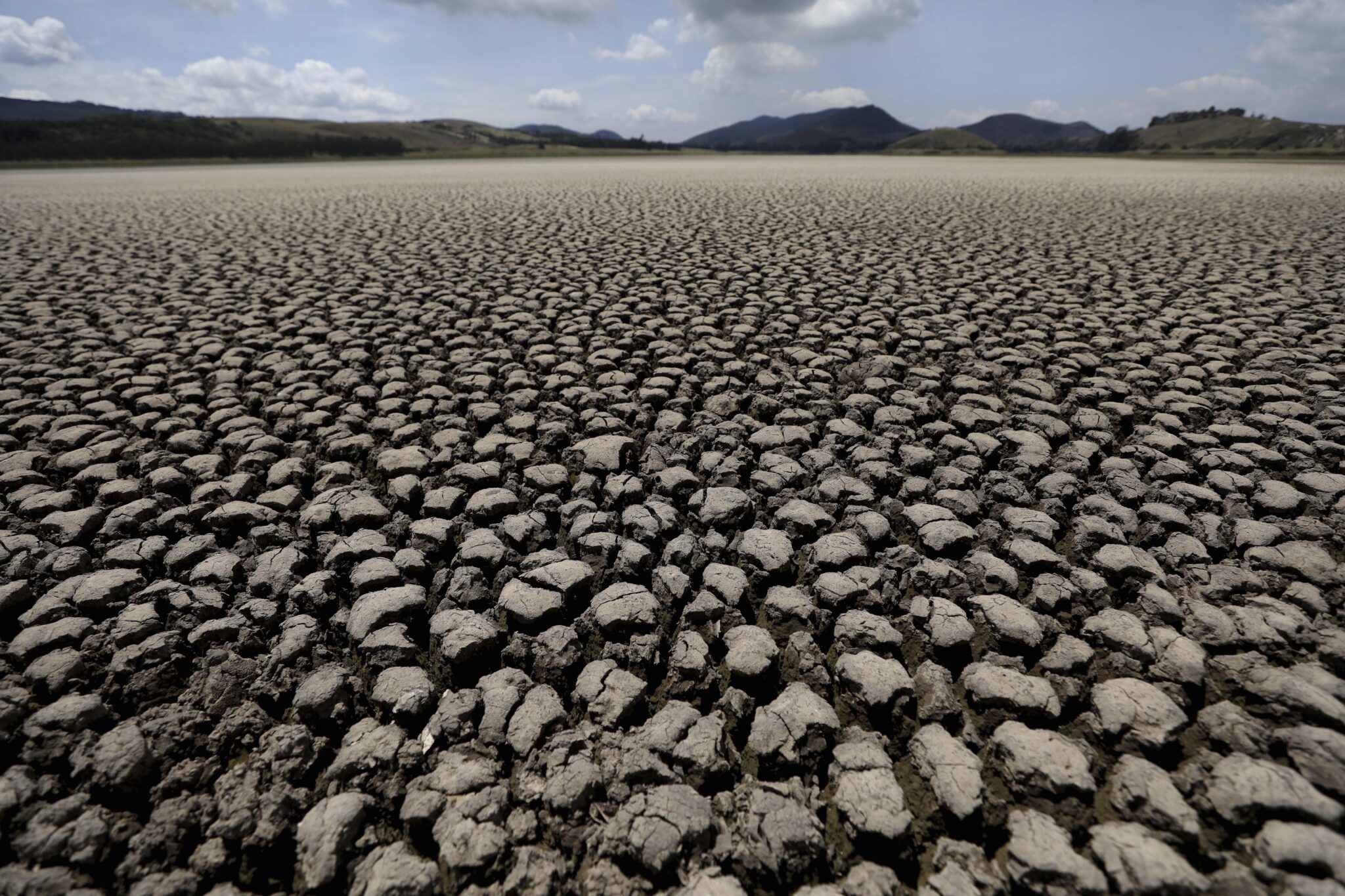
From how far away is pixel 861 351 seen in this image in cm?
358

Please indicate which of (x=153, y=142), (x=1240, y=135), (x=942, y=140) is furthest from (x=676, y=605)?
(x=942, y=140)

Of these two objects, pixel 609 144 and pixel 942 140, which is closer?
pixel 609 144

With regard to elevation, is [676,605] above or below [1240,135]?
below

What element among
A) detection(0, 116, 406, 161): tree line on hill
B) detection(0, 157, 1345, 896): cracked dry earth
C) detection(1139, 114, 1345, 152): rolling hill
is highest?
detection(1139, 114, 1345, 152): rolling hill

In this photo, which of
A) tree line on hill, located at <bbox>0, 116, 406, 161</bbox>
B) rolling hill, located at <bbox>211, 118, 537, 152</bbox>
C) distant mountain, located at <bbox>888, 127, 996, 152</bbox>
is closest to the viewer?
tree line on hill, located at <bbox>0, 116, 406, 161</bbox>

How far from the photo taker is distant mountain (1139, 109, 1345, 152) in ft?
217

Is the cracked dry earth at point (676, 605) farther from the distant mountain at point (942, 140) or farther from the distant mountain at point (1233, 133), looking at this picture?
the distant mountain at point (942, 140)

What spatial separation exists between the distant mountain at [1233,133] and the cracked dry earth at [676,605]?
3075 inches

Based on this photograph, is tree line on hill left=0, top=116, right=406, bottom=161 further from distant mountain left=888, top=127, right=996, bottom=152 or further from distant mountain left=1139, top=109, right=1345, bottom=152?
distant mountain left=888, top=127, right=996, bottom=152

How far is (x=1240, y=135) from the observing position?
82.8m

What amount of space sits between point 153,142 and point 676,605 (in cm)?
5998

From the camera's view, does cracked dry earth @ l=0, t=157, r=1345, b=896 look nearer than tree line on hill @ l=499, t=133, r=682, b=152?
Yes

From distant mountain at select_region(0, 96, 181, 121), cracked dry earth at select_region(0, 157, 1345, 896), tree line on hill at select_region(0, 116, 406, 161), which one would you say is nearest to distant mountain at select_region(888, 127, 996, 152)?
tree line on hill at select_region(0, 116, 406, 161)

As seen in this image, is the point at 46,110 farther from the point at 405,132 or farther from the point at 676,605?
the point at 676,605
